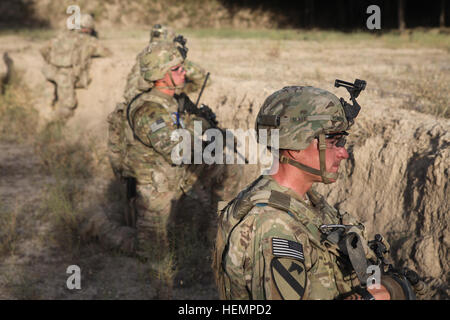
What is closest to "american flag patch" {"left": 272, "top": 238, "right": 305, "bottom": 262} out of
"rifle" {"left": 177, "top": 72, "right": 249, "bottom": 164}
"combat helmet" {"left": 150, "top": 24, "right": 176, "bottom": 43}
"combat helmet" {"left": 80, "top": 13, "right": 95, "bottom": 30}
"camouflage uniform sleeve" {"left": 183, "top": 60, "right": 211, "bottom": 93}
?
"rifle" {"left": 177, "top": 72, "right": 249, "bottom": 164}

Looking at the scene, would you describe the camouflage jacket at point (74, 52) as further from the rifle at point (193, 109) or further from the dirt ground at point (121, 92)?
the rifle at point (193, 109)

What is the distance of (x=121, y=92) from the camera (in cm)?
948

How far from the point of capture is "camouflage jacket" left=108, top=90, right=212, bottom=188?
4910mm

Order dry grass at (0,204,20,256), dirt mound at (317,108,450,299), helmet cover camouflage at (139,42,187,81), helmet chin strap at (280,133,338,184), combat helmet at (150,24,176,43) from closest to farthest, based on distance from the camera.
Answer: helmet chin strap at (280,133,338,184) < dirt mound at (317,108,450,299) < helmet cover camouflage at (139,42,187,81) < dry grass at (0,204,20,256) < combat helmet at (150,24,176,43)

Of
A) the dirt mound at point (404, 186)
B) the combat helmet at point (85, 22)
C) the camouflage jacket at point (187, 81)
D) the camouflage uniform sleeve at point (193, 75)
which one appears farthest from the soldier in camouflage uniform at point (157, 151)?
the combat helmet at point (85, 22)

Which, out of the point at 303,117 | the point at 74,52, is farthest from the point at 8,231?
the point at 303,117

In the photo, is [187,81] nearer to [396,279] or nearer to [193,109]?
[193,109]

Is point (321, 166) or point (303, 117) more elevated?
point (303, 117)

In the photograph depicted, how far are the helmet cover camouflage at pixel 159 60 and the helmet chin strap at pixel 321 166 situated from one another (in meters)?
2.93

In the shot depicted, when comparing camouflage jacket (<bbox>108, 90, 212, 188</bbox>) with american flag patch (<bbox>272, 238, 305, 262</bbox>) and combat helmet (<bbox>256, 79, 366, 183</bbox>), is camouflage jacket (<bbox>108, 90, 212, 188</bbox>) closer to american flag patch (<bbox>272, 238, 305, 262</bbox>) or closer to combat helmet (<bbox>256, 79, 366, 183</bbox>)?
combat helmet (<bbox>256, 79, 366, 183</bbox>)

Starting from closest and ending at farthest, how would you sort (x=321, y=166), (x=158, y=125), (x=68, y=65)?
(x=321, y=166) → (x=158, y=125) → (x=68, y=65)

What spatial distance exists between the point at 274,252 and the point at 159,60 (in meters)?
3.47

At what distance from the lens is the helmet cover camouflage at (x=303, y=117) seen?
2.31 metres

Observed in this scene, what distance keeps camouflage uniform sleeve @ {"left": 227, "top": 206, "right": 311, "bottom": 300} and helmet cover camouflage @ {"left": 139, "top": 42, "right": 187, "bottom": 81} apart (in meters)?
3.20
